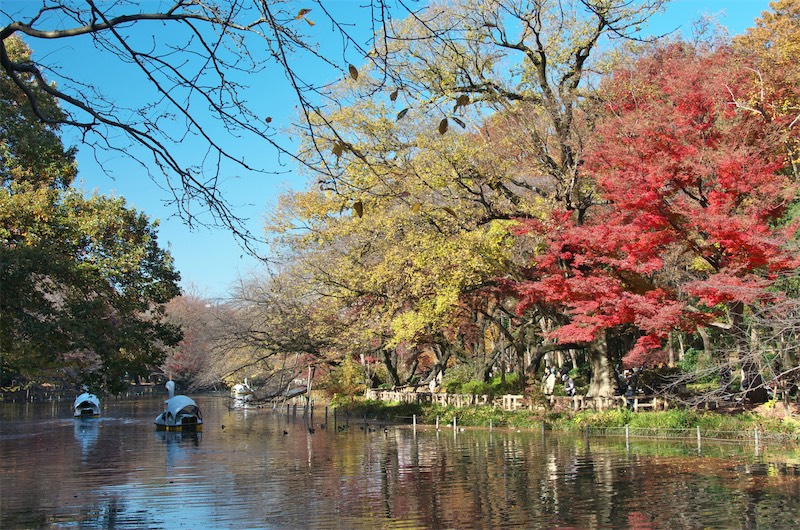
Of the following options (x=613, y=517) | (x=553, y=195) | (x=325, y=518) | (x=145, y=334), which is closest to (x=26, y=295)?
(x=145, y=334)

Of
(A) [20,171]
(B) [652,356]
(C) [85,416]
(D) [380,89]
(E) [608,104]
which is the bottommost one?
(C) [85,416]

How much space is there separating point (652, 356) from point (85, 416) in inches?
1231

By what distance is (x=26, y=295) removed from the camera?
16125 millimetres

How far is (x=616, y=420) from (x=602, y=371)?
294cm

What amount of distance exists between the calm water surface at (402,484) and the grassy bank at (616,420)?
4.37ft

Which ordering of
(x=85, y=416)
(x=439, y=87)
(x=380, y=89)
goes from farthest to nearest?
(x=85, y=416) < (x=439, y=87) < (x=380, y=89)

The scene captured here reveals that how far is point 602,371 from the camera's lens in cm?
2639

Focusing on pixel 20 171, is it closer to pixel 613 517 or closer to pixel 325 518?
pixel 325 518

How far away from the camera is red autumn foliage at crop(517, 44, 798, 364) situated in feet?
66.9

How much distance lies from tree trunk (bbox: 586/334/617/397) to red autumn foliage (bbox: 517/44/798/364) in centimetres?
280

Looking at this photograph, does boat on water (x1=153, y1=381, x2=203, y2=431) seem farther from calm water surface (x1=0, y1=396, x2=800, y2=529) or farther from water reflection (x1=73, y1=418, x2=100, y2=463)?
calm water surface (x1=0, y1=396, x2=800, y2=529)

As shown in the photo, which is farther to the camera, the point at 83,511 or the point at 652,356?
the point at 652,356

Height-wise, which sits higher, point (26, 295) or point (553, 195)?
point (553, 195)

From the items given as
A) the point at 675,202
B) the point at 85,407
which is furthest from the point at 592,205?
the point at 85,407
